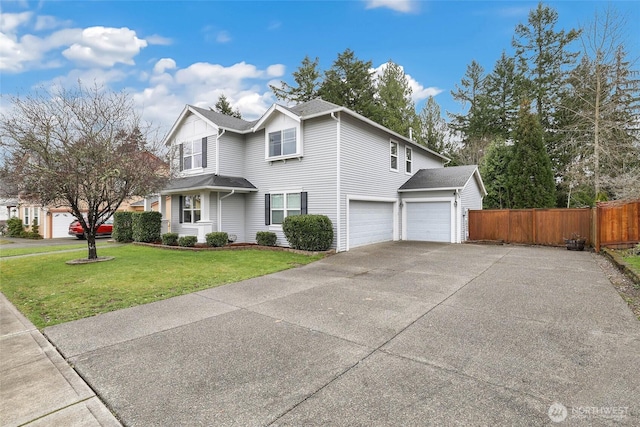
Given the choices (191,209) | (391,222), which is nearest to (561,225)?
(391,222)

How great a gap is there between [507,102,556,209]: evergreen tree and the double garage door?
8110 millimetres

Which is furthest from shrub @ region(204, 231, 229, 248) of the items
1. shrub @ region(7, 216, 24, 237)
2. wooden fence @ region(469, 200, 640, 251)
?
shrub @ region(7, 216, 24, 237)

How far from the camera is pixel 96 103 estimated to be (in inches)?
410

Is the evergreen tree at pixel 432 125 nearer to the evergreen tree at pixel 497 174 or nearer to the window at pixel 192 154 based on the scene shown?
the evergreen tree at pixel 497 174

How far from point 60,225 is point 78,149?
60.9ft

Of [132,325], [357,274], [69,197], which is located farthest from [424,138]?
[132,325]

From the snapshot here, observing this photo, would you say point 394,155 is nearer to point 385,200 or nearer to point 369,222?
point 385,200

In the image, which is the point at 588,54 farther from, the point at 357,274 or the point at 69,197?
the point at 69,197

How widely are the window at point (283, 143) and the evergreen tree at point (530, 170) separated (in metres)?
15.8

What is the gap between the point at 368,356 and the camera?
12.0ft

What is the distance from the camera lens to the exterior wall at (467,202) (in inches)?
620

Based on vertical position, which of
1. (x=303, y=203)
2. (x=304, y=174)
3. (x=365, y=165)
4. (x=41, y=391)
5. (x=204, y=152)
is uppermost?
(x=204, y=152)

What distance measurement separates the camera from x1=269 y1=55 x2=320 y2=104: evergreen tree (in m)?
32.1

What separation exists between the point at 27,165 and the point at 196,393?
33.6 ft
